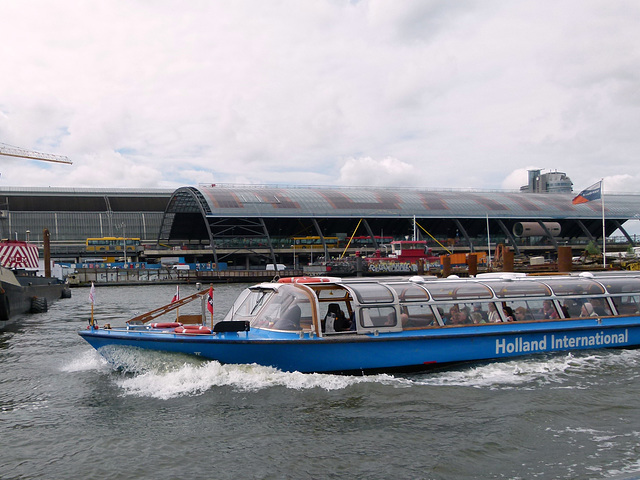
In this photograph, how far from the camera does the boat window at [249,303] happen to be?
1425 cm

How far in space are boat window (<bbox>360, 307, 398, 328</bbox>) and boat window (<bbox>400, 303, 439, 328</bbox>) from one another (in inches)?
15.3

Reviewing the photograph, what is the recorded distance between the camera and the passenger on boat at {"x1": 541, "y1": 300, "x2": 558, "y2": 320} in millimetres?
15172

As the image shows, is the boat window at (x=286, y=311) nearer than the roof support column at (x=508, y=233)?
Yes

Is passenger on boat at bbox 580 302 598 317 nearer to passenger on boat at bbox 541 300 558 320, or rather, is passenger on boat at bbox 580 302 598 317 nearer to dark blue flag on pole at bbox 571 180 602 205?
passenger on boat at bbox 541 300 558 320

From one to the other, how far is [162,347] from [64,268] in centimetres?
6893

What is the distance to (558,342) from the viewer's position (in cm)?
1475

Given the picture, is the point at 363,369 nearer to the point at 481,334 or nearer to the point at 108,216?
the point at 481,334

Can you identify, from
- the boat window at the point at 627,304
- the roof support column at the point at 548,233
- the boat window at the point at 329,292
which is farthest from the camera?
the roof support column at the point at 548,233

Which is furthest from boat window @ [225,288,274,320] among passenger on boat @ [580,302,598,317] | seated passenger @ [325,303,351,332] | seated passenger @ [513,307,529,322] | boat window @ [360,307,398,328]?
passenger on boat @ [580,302,598,317]

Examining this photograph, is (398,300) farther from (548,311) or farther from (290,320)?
(548,311)

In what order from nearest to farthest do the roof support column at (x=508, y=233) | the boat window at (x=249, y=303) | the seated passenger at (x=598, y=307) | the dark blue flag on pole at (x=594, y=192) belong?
the boat window at (x=249, y=303)
the seated passenger at (x=598, y=307)
the dark blue flag on pole at (x=594, y=192)
the roof support column at (x=508, y=233)

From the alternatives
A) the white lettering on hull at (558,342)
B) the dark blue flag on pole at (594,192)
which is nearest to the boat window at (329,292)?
the white lettering on hull at (558,342)

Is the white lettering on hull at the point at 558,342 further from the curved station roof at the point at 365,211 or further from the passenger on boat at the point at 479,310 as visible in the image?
the curved station roof at the point at 365,211

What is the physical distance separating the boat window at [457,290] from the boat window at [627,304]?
4.21 meters
